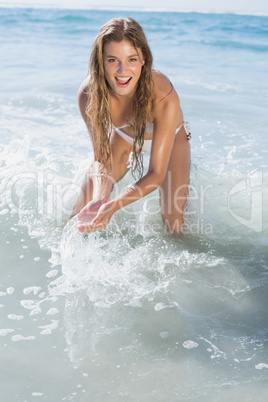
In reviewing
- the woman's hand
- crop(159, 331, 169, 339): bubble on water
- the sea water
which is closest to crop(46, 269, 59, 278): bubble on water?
the sea water

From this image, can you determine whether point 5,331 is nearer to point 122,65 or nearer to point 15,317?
point 15,317

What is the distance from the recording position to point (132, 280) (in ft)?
10.0

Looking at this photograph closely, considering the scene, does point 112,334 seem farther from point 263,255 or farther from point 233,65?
point 233,65

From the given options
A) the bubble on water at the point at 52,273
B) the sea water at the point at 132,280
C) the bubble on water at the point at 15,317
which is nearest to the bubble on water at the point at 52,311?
the sea water at the point at 132,280

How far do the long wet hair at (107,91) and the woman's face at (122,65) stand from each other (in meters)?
0.03

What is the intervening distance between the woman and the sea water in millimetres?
315

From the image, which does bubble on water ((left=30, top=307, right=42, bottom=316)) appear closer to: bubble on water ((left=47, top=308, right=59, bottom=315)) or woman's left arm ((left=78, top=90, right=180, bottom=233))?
bubble on water ((left=47, top=308, right=59, bottom=315))

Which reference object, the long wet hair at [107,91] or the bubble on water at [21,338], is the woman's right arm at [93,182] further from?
the bubble on water at [21,338]

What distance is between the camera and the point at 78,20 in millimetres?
20594

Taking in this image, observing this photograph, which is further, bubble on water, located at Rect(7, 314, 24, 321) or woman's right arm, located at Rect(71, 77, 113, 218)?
woman's right arm, located at Rect(71, 77, 113, 218)

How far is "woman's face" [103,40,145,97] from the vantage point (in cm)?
296

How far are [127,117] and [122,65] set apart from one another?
0.50 metres

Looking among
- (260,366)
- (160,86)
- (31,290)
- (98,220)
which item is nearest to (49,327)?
(31,290)

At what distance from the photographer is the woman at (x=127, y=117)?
117 inches
